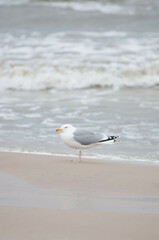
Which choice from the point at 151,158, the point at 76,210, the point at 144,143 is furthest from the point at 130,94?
the point at 76,210

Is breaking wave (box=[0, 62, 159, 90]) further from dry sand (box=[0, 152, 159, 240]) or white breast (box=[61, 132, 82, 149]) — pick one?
dry sand (box=[0, 152, 159, 240])

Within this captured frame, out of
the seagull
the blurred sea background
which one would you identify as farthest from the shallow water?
the seagull

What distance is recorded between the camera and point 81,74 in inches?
445

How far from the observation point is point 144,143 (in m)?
5.85

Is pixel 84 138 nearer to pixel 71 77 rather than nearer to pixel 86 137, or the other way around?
pixel 86 137

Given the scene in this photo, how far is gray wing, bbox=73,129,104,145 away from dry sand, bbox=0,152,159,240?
0.77ft

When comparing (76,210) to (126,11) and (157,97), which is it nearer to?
(157,97)

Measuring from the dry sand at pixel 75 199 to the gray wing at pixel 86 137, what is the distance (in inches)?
9.2

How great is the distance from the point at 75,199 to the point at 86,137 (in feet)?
4.30

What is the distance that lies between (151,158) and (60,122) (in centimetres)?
207

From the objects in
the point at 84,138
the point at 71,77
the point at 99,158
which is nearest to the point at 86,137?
the point at 84,138

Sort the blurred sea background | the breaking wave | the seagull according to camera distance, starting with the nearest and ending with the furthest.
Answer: the seagull, the blurred sea background, the breaking wave

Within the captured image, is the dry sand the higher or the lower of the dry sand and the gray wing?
the lower

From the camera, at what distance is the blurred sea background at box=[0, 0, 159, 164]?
6.20 metres
